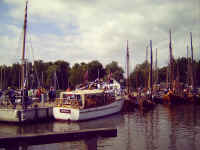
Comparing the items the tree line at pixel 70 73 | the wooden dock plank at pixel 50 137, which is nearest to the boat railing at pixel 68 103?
the wooden dock plank at pixel 50 137

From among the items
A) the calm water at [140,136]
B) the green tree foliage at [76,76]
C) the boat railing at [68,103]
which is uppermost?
the green tree foliage at [76,76]

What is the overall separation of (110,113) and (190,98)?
72.0 feet

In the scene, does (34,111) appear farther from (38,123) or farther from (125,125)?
(125,125)

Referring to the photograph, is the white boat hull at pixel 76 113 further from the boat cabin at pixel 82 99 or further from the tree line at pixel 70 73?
the tree line at pixel 70 73

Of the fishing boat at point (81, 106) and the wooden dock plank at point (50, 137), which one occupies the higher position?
the wooden dock plank at point (50, 137)

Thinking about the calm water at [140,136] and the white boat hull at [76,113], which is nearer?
the calm water at [140,136]

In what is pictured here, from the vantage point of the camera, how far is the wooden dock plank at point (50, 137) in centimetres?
436

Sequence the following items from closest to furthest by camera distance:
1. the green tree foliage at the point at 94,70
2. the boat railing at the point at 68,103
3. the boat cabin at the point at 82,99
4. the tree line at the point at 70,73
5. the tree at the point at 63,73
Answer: the boat railing at the point at 68,103
the boat cabin at the point at 82,99
the tree line at the point at 70,73
the tree at the point at 63,73
the green tree foliage at the point at 94,70

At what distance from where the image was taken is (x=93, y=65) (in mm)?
83312

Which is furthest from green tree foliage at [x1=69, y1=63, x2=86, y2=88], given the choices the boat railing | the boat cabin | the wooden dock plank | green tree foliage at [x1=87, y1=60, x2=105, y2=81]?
the wooden dock plank

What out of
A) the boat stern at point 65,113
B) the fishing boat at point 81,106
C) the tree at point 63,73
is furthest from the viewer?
the tree at point 63,73

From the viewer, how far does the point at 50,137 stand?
461 centimetres

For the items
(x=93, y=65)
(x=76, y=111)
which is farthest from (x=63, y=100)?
(x=93, y=65)

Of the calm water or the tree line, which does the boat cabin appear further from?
the tree line
